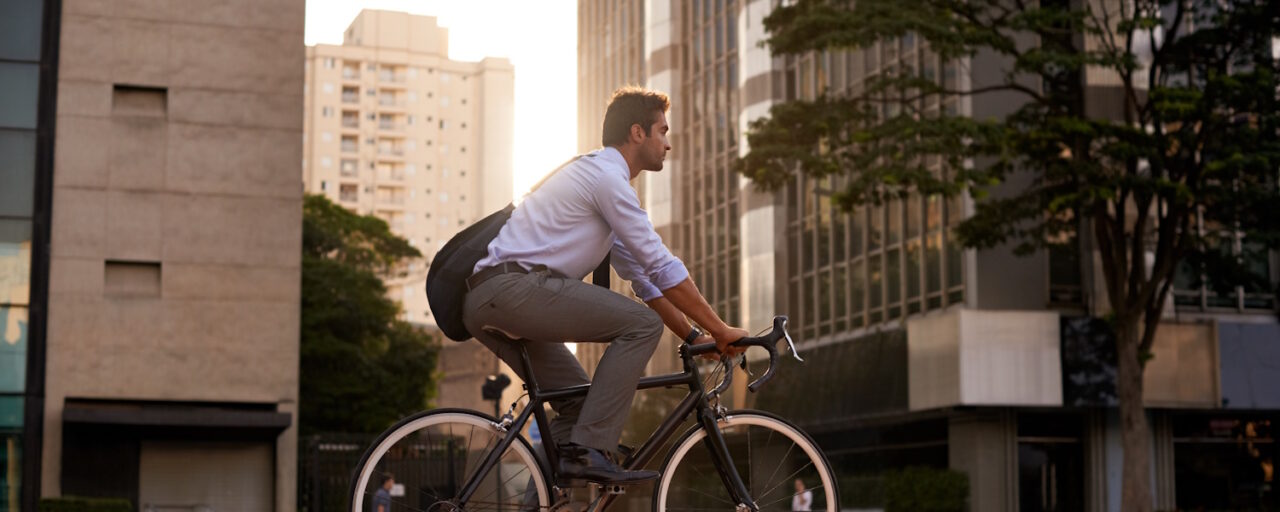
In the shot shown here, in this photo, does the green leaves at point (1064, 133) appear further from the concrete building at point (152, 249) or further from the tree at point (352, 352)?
the tree at point (352, 352)

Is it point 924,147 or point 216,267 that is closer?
point 924,147

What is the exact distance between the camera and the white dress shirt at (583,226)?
5.53 metres

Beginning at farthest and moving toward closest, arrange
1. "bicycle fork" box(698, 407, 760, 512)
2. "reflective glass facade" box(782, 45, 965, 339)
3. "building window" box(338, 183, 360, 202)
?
"building window" box(338, 183, 360, 202), "reflective glass facade" box(782, 45, 965, 339), "bicycle fork" box(698, 407, 760, 512)

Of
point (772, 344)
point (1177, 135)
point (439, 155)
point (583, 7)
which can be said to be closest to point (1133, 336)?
point (1177, 135)

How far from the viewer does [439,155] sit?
144 m

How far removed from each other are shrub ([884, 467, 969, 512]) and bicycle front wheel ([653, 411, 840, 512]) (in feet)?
108

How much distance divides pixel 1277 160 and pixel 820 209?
21.4 metres

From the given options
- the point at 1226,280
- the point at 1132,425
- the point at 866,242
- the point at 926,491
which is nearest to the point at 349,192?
the point at 866,242

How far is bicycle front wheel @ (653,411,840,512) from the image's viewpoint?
570 cm

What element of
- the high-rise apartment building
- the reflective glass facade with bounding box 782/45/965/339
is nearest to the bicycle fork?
the reflective glass facade with bounding box 782/45/965/339

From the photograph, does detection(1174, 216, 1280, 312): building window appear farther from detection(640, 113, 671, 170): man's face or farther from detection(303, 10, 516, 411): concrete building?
detection(303, 10, 516, 411): concrete building

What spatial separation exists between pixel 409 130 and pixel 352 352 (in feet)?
280

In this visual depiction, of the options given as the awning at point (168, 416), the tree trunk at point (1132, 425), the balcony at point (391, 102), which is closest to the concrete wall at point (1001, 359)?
the tree trunk at point (1132, 425)

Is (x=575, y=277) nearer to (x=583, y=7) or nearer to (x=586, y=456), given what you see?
(x=586, y=456)
